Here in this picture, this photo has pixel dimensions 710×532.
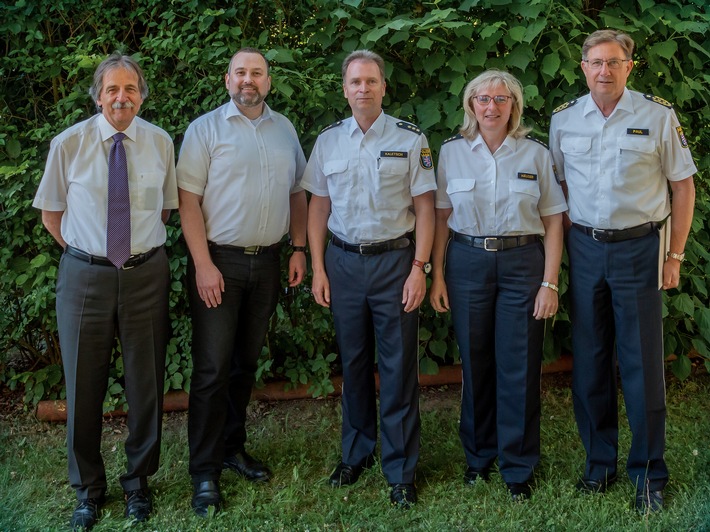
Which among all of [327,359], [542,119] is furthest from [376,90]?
[327,359]

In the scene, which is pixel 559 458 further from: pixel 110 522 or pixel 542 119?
pixel 110 522

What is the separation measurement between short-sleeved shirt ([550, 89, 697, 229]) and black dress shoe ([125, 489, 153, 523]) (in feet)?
7.35

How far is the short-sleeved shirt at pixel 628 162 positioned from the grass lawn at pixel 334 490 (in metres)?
1.22

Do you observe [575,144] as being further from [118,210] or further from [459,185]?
[118,210]

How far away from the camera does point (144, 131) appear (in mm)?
3195

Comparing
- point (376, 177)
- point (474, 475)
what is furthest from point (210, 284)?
point (474, 475)

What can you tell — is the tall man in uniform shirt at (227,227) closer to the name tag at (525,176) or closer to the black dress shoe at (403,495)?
the black dress shoe at (403,495)

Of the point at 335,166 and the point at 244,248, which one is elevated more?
the point at 335,166

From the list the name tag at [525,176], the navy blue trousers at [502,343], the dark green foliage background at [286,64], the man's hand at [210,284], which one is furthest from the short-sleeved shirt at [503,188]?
the man's hand at [210,284]

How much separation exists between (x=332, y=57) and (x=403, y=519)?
234 cm

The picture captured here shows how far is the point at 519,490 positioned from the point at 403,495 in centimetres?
52

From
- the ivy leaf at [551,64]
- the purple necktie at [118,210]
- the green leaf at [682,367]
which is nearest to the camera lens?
the purple necktie at [118,210]

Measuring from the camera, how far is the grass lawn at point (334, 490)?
3.19 metres

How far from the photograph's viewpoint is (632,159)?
3.17m
